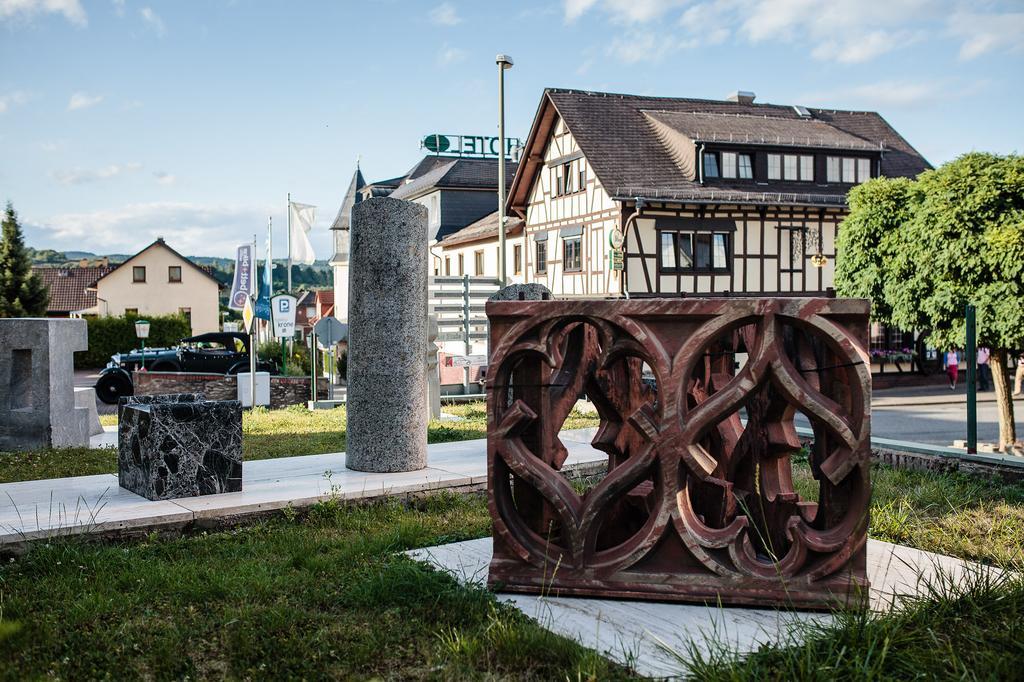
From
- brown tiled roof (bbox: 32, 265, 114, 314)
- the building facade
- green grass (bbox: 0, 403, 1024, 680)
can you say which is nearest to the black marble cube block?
green grass (bbox: 0, 403, 1024, 680)

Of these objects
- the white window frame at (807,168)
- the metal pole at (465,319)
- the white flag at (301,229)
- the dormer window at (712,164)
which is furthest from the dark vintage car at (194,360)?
the white window frame at (807,168)

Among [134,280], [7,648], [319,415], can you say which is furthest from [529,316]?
[134,280]

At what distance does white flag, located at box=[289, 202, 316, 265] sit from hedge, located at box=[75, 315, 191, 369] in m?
17.8

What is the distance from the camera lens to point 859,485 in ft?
14.1

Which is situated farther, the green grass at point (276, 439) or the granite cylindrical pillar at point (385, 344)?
the green grass at point (276, 439)

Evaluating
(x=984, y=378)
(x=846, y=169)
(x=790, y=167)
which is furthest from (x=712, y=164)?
(x=984, y=378)

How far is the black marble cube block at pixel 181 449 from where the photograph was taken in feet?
21.5

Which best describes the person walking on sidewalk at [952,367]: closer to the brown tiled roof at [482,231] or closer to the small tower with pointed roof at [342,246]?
the brown tiled roof at [482,231]

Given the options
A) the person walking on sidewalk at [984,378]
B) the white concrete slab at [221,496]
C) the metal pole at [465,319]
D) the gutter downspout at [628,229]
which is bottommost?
the person walking on sidewalk at [984,378]

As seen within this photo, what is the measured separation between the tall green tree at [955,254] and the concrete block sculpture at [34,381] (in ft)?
39.0

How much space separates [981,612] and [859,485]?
2.44 feet

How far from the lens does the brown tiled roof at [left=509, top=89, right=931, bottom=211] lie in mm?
27531

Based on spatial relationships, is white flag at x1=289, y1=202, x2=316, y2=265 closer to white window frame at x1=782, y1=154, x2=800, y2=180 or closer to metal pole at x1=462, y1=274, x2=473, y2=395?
metal pole at x1=462, y1=274, x2=473, y2=395

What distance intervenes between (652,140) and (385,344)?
23616mm
